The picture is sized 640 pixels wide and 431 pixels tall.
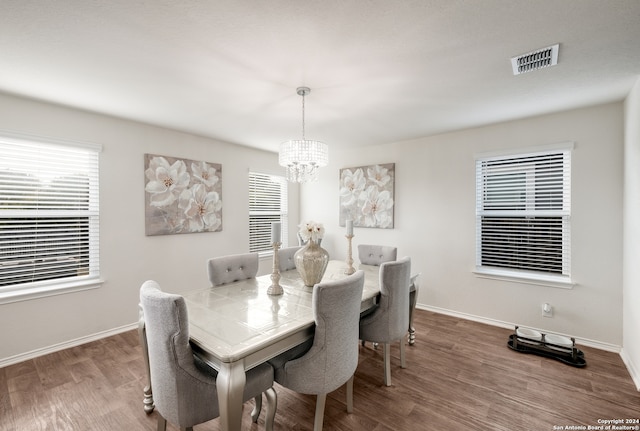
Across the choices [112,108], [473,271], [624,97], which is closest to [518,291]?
[473,271]

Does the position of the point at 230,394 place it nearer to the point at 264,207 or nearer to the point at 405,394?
the point at 405,394

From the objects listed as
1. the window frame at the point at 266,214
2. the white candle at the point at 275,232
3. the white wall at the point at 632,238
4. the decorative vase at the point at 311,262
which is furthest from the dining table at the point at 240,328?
the window frame at the point at 266,214

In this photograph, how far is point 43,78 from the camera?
7.49ft

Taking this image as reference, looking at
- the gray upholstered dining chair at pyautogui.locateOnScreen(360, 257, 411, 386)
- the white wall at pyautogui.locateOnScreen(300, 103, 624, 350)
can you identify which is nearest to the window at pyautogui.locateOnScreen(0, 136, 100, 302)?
the gray upholstered dining chair at pyautogui.locateOnScreen(360, 257, 411, 386)

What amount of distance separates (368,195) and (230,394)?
3.68 m

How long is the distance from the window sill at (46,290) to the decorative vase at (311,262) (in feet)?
7.80

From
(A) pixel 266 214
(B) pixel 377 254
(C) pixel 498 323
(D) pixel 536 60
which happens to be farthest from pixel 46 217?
(C) pixel 498 323

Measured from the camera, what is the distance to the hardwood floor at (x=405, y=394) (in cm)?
191

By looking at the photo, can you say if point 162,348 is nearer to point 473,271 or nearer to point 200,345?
point 200,345

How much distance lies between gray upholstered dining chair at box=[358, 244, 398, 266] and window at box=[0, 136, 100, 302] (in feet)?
10.0

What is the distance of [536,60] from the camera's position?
1991 millimetres

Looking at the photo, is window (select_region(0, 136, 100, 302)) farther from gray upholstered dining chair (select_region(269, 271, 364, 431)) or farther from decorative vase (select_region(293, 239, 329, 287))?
gray upholstered dining chair (select_region(269, 271, 364, 431))

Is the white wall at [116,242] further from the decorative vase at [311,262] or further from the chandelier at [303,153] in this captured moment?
the decorative vase at [311,262]

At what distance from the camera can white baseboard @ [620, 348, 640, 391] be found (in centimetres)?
229
